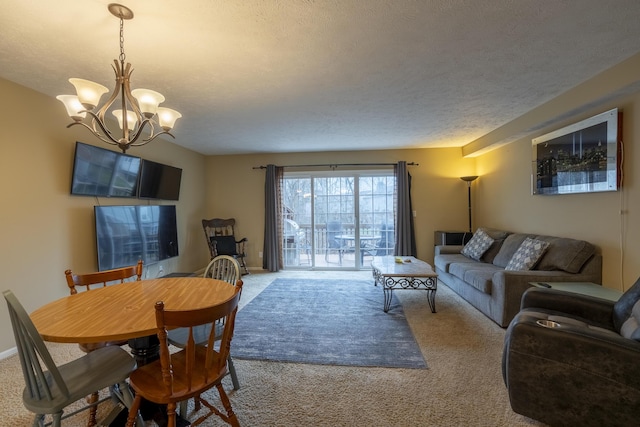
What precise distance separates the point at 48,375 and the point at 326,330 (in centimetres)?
209

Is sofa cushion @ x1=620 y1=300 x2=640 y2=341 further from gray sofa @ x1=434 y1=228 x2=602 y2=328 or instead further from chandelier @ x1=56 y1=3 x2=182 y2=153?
chandelier @ x1=56 y1=3 x2=182 y2=153

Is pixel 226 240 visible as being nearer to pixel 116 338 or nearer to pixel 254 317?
pixel 254 317

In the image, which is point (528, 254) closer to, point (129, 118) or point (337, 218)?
point (337, 218)

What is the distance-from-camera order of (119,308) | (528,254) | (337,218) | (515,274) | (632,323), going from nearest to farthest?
(119,308) < (632,323) < (515,274) < (528,254) < (337,218)

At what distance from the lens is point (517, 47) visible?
1963 millimetres

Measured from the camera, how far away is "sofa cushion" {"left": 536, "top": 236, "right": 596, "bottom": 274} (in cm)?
275

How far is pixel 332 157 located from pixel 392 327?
343 cm

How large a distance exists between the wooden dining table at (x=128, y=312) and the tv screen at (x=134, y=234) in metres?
1.47

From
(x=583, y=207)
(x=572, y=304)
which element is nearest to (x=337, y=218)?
(x=583, y=207)

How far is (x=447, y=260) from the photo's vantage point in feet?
13.7

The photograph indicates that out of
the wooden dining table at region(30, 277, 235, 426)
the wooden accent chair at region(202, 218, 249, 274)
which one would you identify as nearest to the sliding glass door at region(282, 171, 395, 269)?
the wooden accent chair at region(202, 218, 249, 274)

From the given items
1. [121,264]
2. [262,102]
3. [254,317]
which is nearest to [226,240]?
[121,264]

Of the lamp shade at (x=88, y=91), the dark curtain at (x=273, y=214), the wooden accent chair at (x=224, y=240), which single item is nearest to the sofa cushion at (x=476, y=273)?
the dark curtain at (x=273, y=214)

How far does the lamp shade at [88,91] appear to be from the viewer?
155 cm
